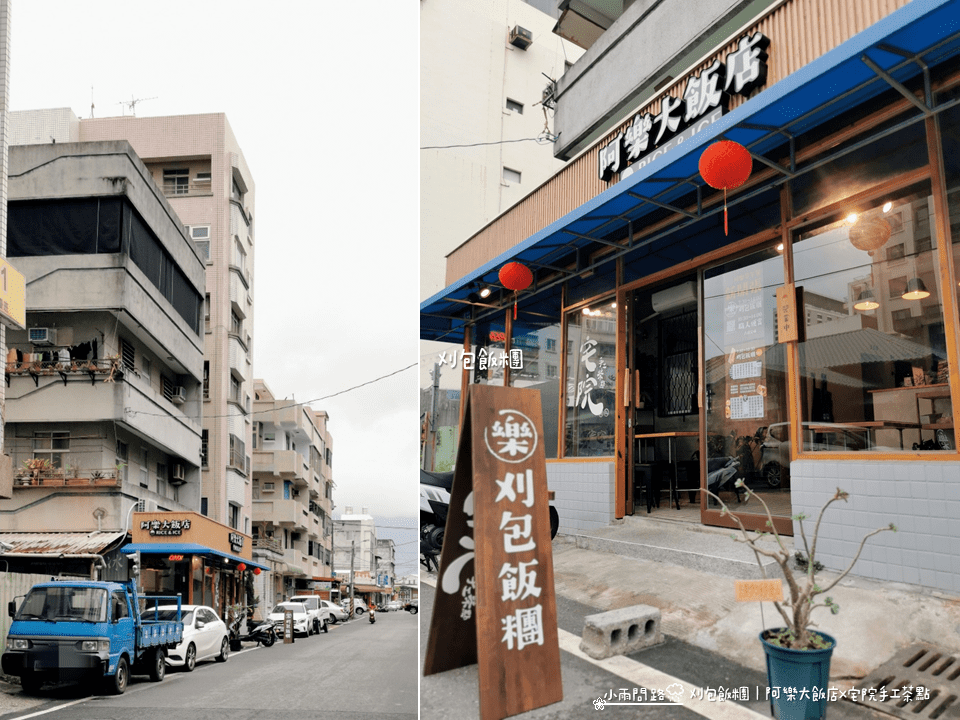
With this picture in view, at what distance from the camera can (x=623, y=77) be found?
780 cm

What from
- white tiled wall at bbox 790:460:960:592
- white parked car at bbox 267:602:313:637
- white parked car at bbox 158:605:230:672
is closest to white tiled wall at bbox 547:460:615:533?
white tiled wall at bbox 790:460:960:592

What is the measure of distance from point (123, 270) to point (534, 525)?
484 inches

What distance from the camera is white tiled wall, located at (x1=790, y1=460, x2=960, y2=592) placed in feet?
9.05

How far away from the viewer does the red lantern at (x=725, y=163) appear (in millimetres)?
3305

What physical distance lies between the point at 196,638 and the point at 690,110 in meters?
8.97

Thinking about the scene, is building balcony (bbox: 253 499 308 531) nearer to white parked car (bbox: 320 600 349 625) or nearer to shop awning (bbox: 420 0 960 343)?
white parked car (bbox: 320 600 349 625)

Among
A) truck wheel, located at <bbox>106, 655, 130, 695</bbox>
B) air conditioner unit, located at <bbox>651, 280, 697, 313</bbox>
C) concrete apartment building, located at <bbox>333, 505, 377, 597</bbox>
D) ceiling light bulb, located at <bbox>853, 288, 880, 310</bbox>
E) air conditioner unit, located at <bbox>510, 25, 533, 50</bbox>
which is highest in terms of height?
air conditioner unit, located at <bbox>510, 25, 533, 50</bbox>

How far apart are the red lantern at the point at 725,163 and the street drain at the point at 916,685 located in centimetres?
213

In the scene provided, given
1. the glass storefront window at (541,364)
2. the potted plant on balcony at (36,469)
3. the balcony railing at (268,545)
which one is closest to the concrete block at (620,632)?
the glass storefront window at (541,364)

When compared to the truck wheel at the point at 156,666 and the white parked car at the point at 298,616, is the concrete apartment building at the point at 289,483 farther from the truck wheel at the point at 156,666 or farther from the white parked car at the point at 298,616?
the truck wheel at the point at 156,666

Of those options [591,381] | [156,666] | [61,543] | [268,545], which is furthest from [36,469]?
[591,381]

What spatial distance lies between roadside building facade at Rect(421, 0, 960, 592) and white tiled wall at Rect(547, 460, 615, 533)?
0.01 metres

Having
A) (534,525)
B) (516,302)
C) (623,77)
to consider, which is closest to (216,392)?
(623,77)

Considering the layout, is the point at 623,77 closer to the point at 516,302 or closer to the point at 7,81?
the point at 516,302
